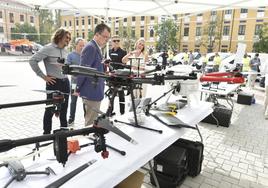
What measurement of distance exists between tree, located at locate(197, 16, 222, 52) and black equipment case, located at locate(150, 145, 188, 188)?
31.8 m

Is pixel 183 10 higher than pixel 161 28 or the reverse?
the reverse

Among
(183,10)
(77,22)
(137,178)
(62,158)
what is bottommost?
(137,178)

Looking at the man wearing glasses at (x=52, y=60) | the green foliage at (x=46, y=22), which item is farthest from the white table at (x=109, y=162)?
the green foliage at (x=46, y=22)

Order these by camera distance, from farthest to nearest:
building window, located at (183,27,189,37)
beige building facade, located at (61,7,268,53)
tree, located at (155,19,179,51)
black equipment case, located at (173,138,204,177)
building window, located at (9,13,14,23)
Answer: building window, located at (9,13,14,23)
building window, located at (183,27,189,37)
tree, located at (155,19,179,51)
beige building facade, located at (61,7,268,53)
black equipment case, located at (173,138,204,177)

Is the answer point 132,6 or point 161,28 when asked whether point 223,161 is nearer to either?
point 132,6

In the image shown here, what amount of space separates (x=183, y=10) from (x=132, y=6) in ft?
5.58

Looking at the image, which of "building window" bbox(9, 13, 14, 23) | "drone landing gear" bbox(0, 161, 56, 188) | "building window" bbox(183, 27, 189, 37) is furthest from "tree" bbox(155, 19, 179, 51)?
"building window" bbox(9, 13, 14, 23)

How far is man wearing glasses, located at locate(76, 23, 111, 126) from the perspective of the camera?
257 cm

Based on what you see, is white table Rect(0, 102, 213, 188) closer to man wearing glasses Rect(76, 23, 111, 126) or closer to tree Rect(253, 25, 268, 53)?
man wearing glasses Rect(76, 23, 111, 126)

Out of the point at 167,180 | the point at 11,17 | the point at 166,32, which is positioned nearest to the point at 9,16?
the point at 11,17

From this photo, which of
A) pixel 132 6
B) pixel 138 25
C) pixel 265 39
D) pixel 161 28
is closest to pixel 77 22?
pixel 138 25

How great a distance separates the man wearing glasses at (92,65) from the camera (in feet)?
8.44

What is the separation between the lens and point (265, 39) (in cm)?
2500

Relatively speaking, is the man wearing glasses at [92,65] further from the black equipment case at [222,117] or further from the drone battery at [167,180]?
the black equipment case at [222,117]
